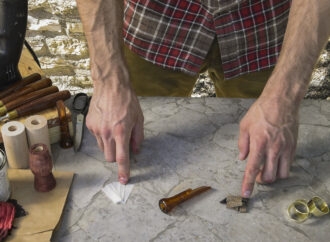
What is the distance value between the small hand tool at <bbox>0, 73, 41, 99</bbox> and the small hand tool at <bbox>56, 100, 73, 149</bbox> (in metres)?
0.15

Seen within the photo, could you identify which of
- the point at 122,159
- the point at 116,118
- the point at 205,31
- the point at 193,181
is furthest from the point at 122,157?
the point at 205,31

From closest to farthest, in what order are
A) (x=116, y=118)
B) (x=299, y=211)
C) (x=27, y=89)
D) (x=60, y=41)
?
(x=299, y=211) < (x=116, y=118) < (x=27, y=89) < (x=60, y=41)

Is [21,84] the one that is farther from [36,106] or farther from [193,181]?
[193,181]

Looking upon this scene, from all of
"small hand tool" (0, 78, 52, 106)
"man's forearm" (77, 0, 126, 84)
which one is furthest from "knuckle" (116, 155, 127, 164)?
"small hand tool" (0, 78, 52, 106)

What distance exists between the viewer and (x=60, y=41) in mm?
2367

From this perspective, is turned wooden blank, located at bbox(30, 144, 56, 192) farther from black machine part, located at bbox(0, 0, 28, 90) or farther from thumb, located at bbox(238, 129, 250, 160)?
thumb, located at bbox(238, 129, 250, 160)

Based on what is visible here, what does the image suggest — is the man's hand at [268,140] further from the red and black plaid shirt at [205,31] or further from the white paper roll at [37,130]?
the white paper roll at [37,130]

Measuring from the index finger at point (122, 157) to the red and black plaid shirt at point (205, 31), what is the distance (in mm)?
475

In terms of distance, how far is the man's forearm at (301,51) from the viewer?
3.69ft

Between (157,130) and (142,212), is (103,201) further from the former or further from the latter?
(157,130)

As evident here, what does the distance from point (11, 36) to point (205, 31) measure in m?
0.66

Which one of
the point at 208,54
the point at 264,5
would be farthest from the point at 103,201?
the point at 264,5

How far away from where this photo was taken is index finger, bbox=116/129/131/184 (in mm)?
1094

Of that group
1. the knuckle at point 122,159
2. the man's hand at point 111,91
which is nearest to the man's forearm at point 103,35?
the man's hand at point 111,91
